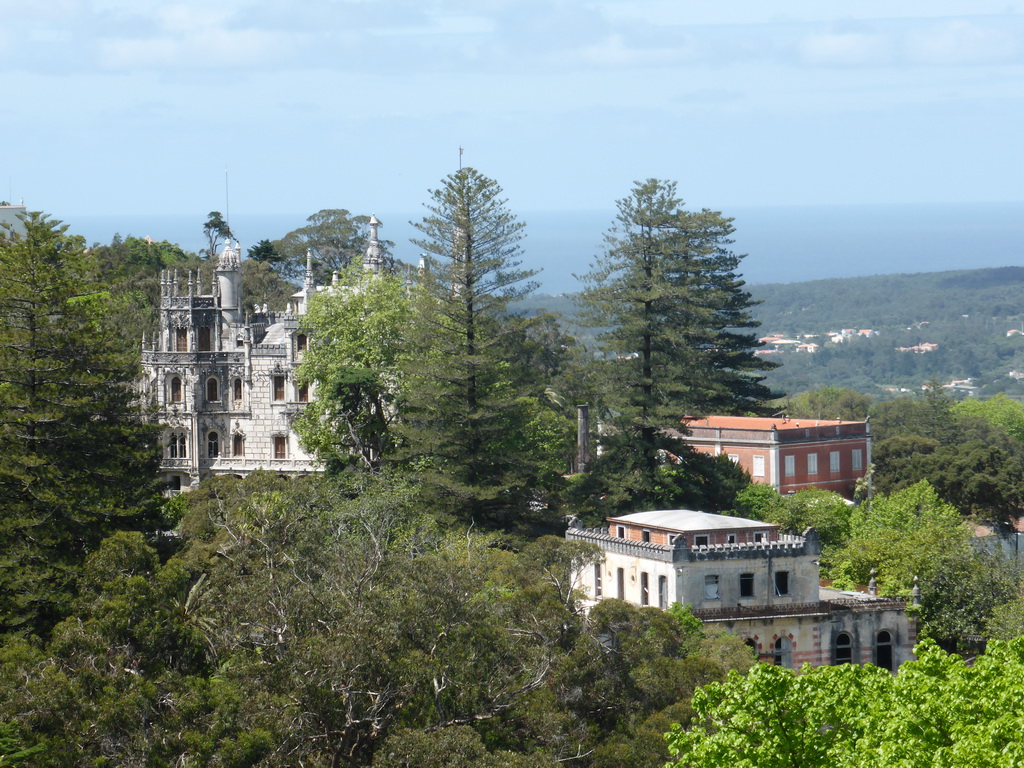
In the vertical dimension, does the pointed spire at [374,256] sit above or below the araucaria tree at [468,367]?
above

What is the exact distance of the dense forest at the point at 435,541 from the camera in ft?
98.9

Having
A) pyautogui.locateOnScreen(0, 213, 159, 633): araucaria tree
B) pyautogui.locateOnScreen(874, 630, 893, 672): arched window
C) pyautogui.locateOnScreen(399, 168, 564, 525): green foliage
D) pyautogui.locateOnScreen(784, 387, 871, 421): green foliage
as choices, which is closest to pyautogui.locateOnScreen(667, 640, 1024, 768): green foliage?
pyautogui.locateOnScreen(0, 213, 159, 633): araucaria tree

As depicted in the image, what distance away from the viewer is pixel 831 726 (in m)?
25.9

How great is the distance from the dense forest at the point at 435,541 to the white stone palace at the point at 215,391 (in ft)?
12.2

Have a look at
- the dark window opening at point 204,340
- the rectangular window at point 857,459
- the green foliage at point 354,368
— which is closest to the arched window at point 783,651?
the green foliage at point 354,368

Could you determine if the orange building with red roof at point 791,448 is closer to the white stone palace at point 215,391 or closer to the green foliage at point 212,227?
the white stone palace at point 215,391

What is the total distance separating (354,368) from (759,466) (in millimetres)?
16242

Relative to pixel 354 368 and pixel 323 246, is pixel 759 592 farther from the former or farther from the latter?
pixel 323 246

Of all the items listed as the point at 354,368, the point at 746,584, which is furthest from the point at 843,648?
the point at 354,368

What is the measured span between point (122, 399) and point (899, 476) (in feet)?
109

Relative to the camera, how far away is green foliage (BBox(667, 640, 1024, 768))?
2266 centimetres

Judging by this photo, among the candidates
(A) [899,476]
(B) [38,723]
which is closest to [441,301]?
(A) [899,476]

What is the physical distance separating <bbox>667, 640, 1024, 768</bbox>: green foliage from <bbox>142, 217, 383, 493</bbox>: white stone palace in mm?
43178

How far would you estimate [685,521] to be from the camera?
4919cm
